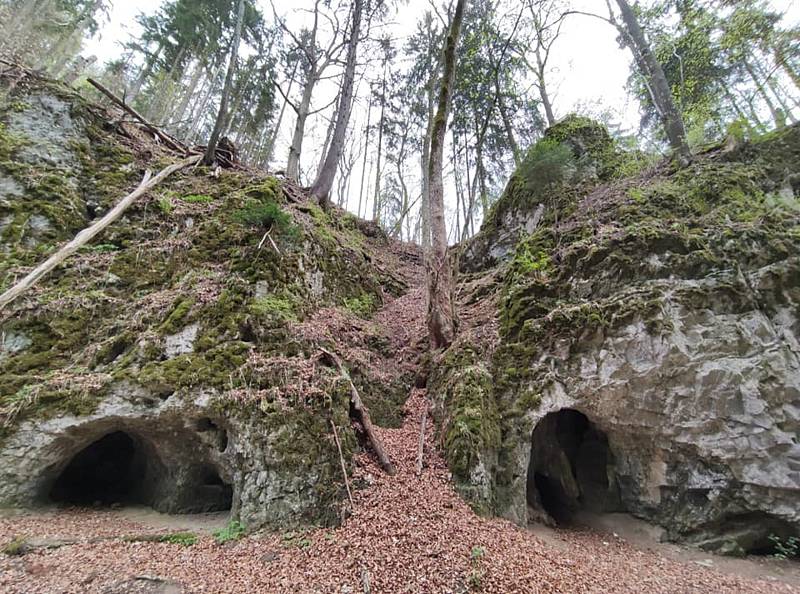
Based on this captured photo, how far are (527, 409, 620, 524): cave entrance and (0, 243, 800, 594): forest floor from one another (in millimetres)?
963

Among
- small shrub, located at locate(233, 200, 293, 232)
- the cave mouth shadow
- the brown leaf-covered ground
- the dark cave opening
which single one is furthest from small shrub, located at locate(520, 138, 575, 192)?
the dark cave opening

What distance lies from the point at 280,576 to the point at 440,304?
5.12 m

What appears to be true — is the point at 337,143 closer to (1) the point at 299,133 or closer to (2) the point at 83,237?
(1) the point at 299,133

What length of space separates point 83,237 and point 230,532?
6268mm

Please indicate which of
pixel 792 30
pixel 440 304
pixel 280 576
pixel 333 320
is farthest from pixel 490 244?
pixel 280 576

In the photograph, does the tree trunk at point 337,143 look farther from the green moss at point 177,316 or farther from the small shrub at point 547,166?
the green moss at point 177,316

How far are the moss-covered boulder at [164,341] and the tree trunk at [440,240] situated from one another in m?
1.53

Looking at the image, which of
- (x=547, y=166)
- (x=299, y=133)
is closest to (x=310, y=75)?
(x=299, y=133)

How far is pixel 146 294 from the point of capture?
642cm

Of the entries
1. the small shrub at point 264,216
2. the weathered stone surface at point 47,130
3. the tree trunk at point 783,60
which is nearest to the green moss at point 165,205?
→ the small shrub at point 264,216

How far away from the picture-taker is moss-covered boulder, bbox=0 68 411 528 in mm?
4723

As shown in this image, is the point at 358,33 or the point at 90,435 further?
the point at 358,33

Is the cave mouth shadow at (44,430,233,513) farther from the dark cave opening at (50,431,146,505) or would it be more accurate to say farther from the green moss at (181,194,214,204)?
the green moss at (181,194,214,204)

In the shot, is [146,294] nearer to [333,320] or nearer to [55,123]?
[333,320]
